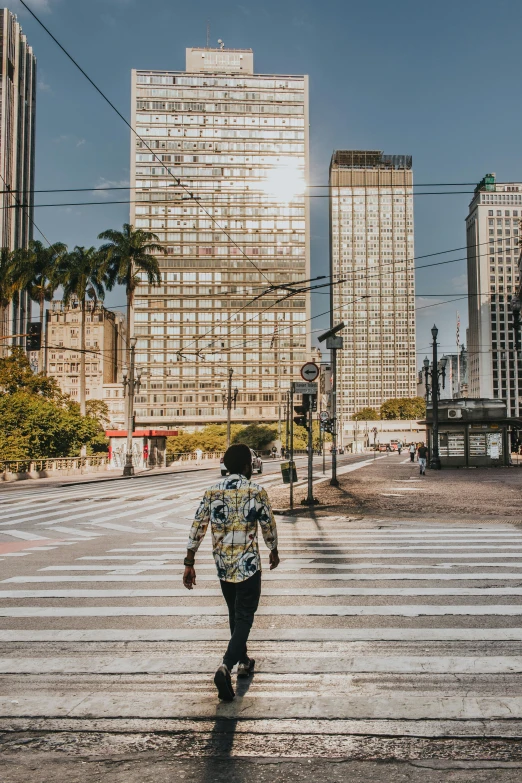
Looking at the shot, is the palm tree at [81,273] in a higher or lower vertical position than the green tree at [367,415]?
higher

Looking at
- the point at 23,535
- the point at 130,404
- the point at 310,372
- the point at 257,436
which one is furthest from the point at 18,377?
the point at 23,535

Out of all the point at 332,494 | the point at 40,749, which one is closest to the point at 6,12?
the point at 332,494

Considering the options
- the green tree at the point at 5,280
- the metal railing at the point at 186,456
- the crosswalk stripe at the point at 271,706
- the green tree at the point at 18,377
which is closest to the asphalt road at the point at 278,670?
the crosswalk stripe at the point at 271,706

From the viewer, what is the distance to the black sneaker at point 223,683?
4.68 metres

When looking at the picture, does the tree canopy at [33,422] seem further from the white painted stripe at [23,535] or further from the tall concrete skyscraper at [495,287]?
the tall concrete skyscraper at [495,287]

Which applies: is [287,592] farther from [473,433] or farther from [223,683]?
[473,433]

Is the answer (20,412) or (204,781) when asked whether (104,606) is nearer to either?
(204,781)

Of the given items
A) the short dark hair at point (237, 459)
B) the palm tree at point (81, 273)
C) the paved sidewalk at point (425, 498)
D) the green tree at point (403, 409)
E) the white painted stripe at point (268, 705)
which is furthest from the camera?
the green tree at point (403, 409)

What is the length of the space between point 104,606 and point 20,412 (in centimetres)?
3815

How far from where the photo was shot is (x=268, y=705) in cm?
469

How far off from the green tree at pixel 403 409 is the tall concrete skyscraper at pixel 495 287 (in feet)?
55.5

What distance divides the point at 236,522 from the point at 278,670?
134 cm

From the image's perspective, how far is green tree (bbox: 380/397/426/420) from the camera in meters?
183

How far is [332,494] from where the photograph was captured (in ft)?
74.7
